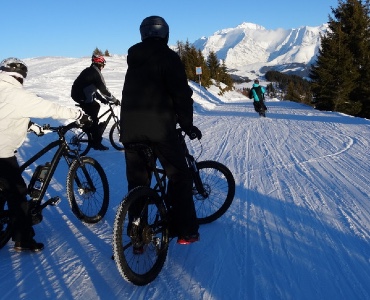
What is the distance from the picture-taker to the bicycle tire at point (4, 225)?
12.1 feet

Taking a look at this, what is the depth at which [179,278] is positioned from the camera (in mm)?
3250

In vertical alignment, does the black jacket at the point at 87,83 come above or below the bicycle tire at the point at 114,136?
above

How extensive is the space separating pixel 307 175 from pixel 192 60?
52.4 metres

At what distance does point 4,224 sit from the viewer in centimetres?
379

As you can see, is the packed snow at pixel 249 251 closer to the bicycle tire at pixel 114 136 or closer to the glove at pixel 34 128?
the glove at pixel 34 128

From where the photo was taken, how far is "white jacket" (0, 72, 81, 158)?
3426mm

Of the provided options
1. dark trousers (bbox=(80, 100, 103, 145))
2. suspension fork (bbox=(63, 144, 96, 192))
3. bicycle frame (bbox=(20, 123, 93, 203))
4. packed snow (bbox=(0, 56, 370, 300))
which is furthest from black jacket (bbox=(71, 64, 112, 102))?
bicycle frame (bbox=(20, 123, 93, 203))

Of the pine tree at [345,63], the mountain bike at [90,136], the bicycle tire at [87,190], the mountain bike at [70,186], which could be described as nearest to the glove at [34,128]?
the mountain bike at [70,186]

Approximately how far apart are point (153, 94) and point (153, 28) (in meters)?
0.57

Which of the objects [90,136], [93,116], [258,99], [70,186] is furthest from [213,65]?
[70,186]

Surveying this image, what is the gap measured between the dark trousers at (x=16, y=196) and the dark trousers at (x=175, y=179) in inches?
45.8

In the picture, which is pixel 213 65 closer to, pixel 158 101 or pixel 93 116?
pixel 93 116

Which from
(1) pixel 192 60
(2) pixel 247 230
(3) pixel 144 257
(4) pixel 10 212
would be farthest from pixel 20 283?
(1) pixel 192 60

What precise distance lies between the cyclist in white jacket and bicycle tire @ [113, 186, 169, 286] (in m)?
1.23
